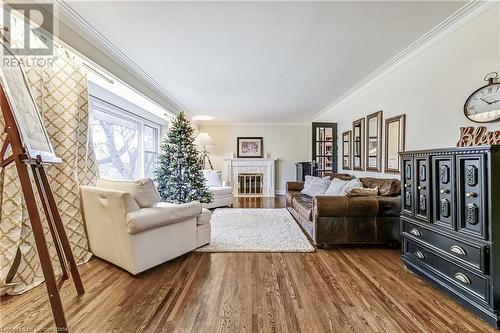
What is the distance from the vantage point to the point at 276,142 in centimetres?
812

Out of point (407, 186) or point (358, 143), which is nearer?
point (407, 186)

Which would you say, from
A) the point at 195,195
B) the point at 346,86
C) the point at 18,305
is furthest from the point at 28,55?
the point at 346,86

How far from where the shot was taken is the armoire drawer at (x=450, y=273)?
1.66 m

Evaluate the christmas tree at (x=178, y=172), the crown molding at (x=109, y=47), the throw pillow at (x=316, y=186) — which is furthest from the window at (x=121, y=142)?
the throw pillow at (x=316, y=186)

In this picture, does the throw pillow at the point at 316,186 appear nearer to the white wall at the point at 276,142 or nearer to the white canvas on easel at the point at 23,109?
the white wall at the point at 276,142

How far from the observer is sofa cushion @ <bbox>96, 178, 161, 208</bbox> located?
2.49 m

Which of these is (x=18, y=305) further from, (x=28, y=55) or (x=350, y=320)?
(x=350, y=320)

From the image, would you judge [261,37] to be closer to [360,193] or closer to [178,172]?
[360,193]

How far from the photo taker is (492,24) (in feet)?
6.81

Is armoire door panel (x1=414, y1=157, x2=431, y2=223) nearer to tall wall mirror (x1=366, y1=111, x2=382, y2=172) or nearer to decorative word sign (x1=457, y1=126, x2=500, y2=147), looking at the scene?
decorative word sign (x1=457, y1=126, x2=500, y2=147)

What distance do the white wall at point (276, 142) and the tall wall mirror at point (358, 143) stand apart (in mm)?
3253

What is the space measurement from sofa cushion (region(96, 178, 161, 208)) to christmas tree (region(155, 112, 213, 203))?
1.32 meters

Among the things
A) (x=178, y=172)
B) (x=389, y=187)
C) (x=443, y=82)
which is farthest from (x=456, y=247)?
(x=178, y=172)

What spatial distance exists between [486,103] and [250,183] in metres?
6.39
